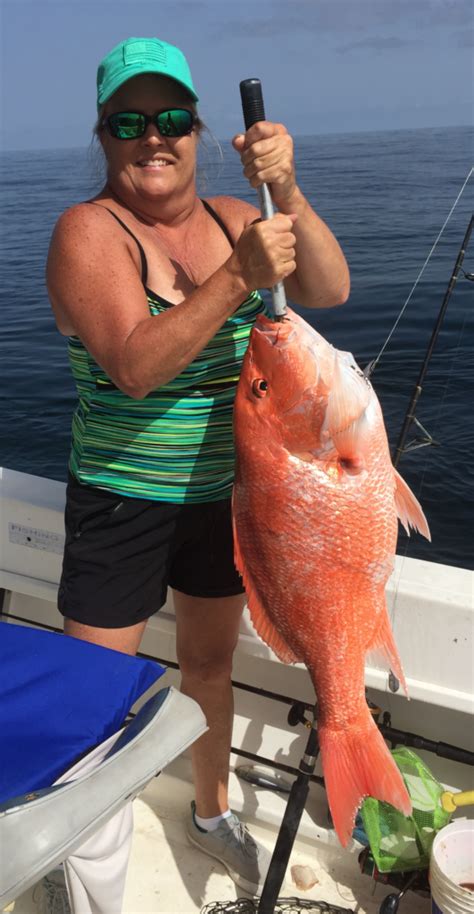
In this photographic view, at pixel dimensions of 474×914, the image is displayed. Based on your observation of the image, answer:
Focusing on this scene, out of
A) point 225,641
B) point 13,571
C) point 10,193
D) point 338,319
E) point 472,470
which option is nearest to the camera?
point 225,641

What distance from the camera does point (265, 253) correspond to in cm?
166

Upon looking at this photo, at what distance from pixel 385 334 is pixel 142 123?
7.17 m

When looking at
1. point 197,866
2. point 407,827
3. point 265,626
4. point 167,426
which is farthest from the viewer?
point 197,866

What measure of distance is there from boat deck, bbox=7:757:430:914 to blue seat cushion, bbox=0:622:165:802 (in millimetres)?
1419

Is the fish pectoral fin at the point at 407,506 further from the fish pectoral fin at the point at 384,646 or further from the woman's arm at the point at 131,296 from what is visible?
the woman's arm at the point at 131,296

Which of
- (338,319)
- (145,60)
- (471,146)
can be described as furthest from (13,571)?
(471,146)

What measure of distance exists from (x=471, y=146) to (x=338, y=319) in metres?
20.7

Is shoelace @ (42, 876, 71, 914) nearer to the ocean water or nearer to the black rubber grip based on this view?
the ocean water

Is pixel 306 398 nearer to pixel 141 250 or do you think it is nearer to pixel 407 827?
pixel 141 250

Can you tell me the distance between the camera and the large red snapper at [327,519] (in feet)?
5.65

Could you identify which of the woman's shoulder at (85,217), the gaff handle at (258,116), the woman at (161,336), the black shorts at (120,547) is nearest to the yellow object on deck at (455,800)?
the woman at (161,336)

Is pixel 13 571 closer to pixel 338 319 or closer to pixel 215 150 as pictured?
pixel 215 150

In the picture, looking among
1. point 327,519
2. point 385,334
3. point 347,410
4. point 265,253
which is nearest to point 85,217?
point 265,253

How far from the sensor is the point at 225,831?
9.34ft
